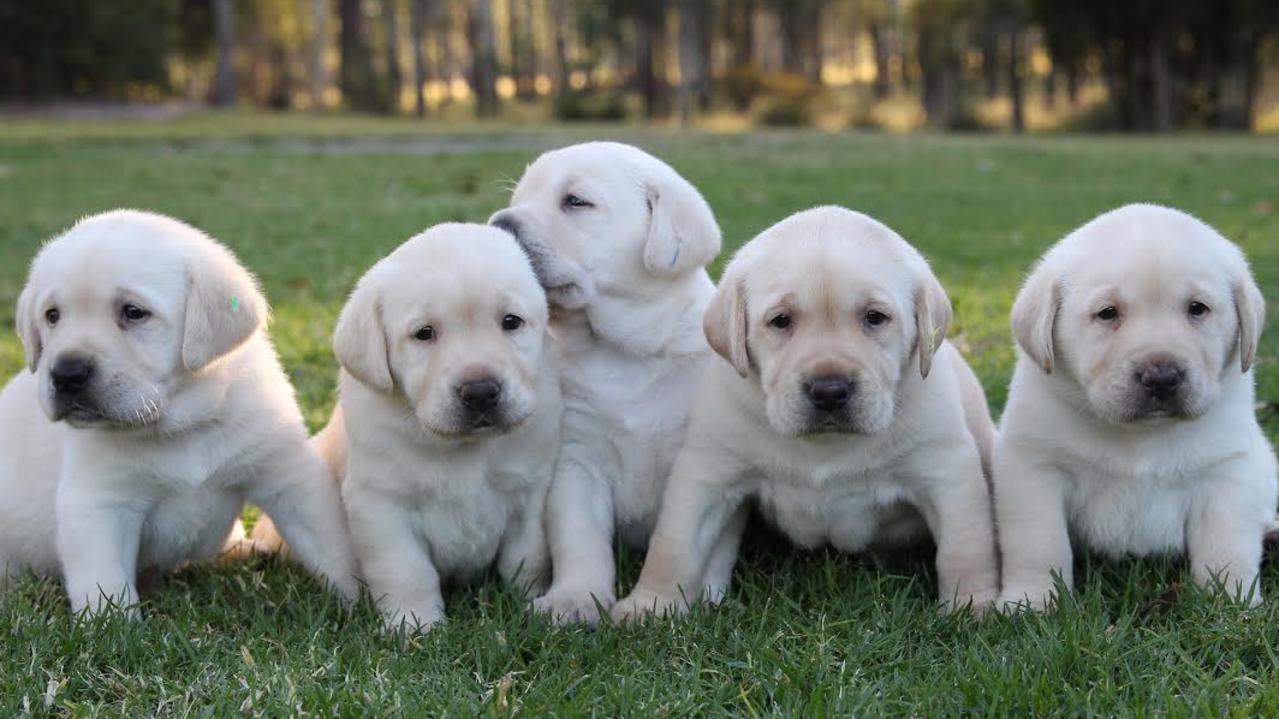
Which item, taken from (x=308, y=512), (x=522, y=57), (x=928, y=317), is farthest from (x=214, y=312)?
(x=522, y=57)

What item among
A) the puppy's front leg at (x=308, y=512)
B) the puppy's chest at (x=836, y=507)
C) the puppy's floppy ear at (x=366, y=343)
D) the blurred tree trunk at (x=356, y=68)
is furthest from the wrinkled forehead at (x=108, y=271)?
the blurred tree trunk at (x=356, y=68)

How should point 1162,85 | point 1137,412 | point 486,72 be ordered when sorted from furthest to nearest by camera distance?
point 486,72 → point 1162,85 → point 1137,412

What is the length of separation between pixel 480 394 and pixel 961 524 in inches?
54.6

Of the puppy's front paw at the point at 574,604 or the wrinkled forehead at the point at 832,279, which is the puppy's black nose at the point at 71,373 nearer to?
the puppy's front paw at the point at 574,604

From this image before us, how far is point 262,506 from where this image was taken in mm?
4098

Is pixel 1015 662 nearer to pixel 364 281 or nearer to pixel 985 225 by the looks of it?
pixel 364 281

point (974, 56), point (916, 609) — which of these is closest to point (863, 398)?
point (916, 609)

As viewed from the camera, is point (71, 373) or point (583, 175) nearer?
point (71, 373)

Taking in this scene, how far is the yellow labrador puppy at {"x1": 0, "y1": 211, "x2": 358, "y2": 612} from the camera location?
373 cm

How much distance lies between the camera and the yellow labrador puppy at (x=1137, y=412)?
3.52 metres

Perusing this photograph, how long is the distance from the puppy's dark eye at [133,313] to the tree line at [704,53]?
33.8 metres

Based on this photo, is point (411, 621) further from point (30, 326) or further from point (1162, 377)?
point (1162, 377)

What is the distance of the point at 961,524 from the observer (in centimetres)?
379

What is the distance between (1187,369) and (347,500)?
2.34 m
